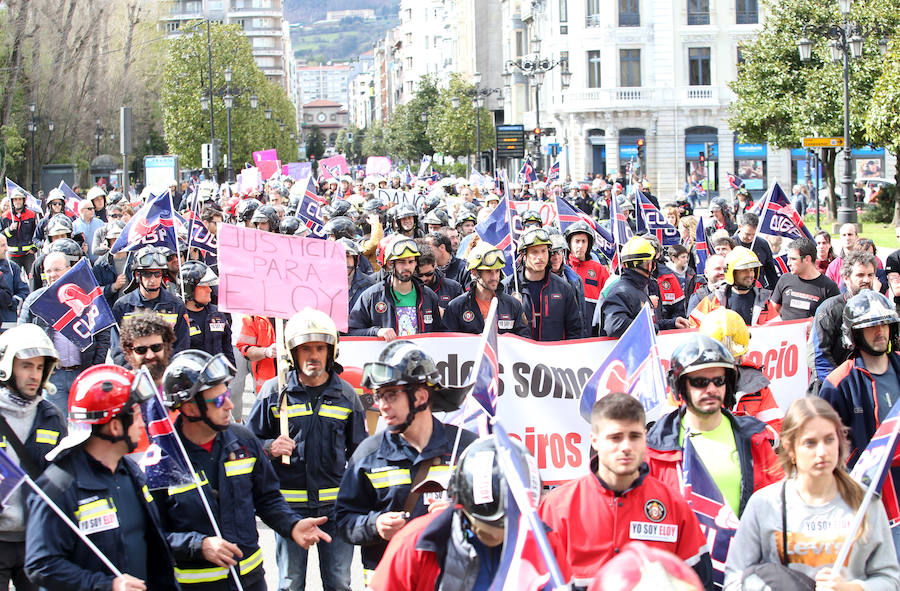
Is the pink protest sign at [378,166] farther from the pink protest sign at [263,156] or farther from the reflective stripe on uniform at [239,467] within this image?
the reflective stripe on uniform at [239,467]

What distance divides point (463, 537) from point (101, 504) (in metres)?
1.49

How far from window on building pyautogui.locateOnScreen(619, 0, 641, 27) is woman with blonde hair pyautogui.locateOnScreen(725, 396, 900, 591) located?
55.5 m

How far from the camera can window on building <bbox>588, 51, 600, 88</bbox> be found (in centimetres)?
5838

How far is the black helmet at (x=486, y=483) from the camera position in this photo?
3477mm

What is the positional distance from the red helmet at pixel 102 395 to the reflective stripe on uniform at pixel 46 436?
121 cm

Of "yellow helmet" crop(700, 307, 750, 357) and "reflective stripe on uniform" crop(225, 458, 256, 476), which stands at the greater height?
"yellow helmet" crop(700, 307, 750, 357)

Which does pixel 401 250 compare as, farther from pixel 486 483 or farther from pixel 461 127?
pixel 461 127

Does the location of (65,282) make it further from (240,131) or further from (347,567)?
(240,131)

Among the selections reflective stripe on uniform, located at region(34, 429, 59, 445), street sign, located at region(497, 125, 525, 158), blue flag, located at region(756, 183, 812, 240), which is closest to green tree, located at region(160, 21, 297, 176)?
street sign, located at region(497, 125, 525, 158)

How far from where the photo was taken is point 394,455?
4.72 meters

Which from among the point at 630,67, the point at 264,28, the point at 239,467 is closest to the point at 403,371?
the point at 239,467

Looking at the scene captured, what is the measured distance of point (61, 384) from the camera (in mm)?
8461

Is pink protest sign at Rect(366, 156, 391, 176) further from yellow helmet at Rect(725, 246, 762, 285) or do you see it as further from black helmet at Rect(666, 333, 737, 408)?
black helmet at Rect(666, 333, 737, 408)

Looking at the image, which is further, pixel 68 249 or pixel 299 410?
pixel 68 249
